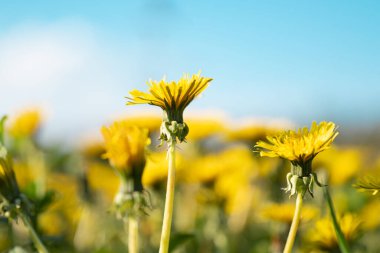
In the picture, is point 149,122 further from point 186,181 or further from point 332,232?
point 332,232

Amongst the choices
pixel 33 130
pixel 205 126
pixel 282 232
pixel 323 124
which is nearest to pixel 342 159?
pixel 205 126

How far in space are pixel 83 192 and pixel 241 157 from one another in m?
1.04

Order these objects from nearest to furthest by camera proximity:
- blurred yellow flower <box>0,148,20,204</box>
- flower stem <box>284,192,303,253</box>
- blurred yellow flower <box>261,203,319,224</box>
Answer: flower stem <box>284,192,303,253</box> < blurred yellow flower <box>0,148,20,204</box> < blurred yellow flower <box>261,203,319,224</box>

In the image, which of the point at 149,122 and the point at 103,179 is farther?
the point at 103,179

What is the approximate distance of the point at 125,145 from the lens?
1333 mm

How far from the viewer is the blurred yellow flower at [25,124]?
3.19m

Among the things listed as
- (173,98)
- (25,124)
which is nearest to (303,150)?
(173,98)

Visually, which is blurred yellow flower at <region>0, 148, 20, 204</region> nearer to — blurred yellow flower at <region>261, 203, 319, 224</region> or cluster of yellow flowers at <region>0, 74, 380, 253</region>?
cluster of yellow flowers at <region>0, 74, 380, 253</region>

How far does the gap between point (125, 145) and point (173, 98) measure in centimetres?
17

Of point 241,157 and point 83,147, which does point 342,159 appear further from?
point 83,147

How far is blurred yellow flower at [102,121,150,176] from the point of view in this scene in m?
1.33

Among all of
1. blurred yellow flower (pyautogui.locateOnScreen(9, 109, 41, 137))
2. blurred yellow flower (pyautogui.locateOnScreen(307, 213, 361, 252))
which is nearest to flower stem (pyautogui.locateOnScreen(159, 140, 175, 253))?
blurred yellow flower (pyautogui.locateOnScreen(307, 213, 361, 252))

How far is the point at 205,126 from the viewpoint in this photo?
3.20 m

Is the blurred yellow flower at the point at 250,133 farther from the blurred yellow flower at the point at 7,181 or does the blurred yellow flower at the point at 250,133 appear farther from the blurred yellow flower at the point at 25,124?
the blurred yellow flower at the point at 7,181
